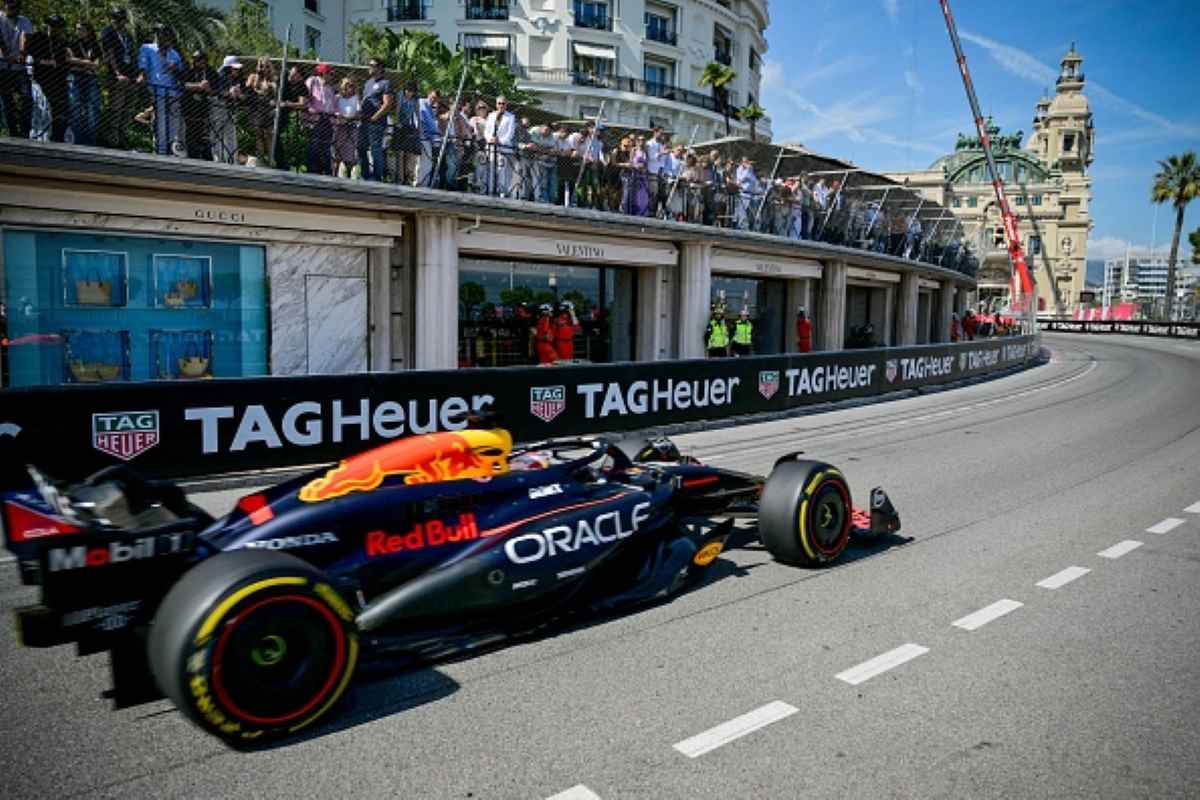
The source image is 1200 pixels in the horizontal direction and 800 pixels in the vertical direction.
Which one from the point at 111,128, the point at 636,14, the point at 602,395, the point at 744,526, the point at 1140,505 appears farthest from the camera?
the point at 636,14

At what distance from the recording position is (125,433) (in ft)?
26.8

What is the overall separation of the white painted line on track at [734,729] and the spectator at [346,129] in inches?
478

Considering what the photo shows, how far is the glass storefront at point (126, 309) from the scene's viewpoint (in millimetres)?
11914

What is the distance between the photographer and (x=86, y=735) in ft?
12.0

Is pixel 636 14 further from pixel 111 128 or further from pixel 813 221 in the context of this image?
pixel 111 128

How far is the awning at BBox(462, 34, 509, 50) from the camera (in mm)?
47031

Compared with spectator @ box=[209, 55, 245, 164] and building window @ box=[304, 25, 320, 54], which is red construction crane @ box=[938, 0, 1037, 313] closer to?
building window @ box=[304, 25, 320, 54]

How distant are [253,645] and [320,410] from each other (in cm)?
613

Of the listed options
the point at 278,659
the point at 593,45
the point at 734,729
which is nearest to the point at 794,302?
the point at 734,729

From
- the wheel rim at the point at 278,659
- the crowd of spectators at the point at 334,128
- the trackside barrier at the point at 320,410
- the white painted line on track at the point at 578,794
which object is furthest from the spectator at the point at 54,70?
the white painted line on track at the point at 578,794

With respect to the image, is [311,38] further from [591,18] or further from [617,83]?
[617,83]

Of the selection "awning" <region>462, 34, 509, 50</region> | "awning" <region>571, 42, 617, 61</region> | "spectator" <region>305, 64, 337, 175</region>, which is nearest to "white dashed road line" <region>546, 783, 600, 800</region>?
"spectator" <region>305, 64, 337, 175</region>

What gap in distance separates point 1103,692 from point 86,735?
4.86 metres

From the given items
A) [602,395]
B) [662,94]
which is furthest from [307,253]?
[662,94]
